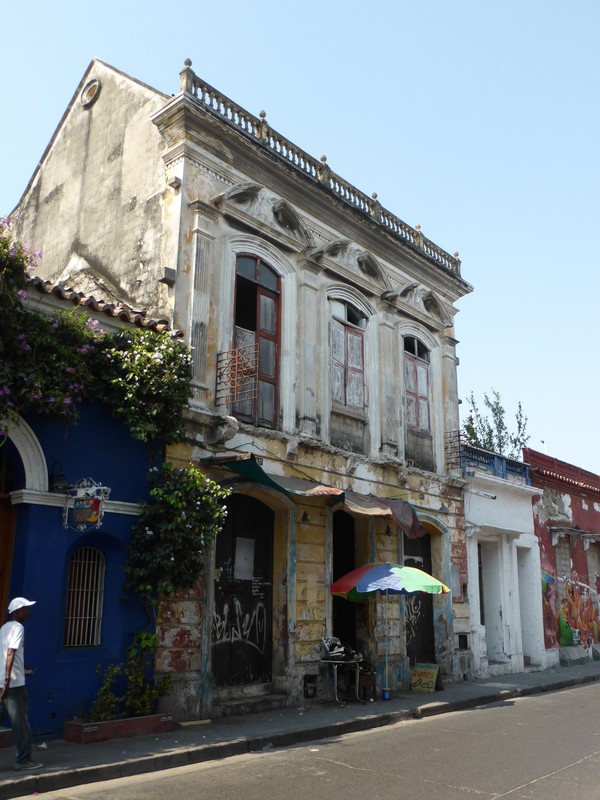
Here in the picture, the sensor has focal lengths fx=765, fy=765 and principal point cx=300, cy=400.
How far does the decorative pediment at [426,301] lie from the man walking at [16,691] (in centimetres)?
1139

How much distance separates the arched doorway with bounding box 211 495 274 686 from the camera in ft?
38.4

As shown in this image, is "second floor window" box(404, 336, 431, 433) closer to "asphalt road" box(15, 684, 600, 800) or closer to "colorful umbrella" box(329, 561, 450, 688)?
"colorful umbrella" box(329, 561, 450, 688)

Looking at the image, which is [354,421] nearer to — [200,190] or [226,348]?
[226,348]

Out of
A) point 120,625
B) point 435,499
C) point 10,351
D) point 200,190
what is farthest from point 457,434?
point 10,351

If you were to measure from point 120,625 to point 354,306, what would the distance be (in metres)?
8.10

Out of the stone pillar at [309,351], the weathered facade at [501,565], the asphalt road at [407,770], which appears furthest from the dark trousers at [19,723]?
the weathered facade at [501,565]

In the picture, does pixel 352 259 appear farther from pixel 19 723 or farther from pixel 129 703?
pixel 19 723

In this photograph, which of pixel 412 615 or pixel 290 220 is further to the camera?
pixel 412 615

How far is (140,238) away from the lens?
12609 mm

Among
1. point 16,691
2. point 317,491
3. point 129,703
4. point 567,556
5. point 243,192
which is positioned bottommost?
point 129,703

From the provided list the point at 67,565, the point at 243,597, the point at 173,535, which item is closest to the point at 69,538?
the point at 67,565

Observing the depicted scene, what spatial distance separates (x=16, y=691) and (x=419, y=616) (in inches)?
407

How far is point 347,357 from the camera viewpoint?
14922 millimetres

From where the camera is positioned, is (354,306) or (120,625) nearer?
(120,625)
